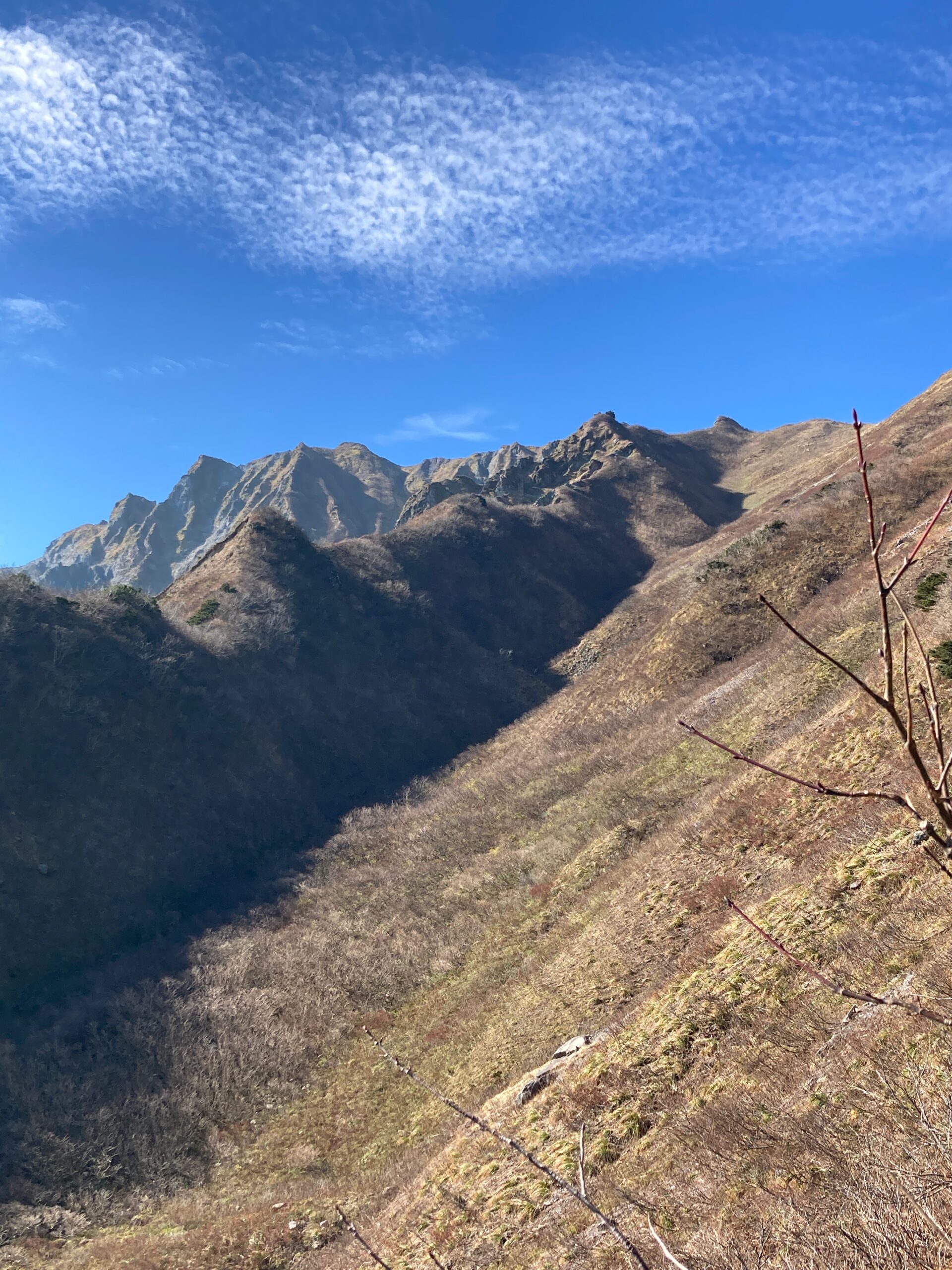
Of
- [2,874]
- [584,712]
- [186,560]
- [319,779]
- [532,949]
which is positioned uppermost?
[186,560]

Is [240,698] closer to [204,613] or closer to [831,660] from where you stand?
[204,613]

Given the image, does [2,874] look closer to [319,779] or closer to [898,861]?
[319,779]

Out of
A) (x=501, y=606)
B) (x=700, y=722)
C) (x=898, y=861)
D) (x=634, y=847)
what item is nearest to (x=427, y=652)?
(x=501, y=606)

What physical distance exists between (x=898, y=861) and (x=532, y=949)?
9.60 m

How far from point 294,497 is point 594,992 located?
133 metres

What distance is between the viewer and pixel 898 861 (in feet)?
33.3

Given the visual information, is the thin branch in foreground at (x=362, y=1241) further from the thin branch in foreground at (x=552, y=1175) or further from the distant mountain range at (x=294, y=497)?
the distant mountain range at (x=294, y=497)

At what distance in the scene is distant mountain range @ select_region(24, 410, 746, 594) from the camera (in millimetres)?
100938

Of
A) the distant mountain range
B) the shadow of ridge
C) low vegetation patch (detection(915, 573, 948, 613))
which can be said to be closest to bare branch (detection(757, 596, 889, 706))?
the shadow of ridge

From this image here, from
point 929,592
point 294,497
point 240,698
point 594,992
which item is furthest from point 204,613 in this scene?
point 294,497

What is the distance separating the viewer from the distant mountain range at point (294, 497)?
10094cm

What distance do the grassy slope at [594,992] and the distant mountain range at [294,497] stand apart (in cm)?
7514

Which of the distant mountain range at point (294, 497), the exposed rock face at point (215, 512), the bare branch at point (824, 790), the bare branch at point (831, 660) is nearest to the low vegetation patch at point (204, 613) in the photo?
the bare branch at point (824, 790)

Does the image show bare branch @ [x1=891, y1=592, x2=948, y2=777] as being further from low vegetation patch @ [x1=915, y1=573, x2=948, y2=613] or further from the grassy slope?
low vegetation patch @ [x1=915, y1=573, x2=948, y2=613]
